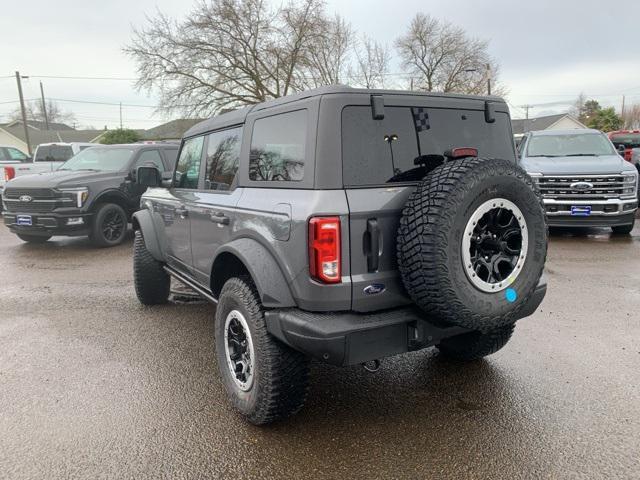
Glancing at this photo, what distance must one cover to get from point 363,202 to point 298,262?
0.45m

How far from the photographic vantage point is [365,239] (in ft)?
7.96

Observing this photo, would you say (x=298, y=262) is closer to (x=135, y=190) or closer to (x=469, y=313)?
(x=469, y=313)

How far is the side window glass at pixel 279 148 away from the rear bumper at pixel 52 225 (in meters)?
6.36

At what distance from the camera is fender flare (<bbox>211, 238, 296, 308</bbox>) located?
8.28 ft

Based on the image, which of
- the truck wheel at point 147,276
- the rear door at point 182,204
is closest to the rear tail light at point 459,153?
the rear door at point 182,204

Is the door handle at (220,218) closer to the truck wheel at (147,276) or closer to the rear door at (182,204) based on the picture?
the rear door at (182,204)

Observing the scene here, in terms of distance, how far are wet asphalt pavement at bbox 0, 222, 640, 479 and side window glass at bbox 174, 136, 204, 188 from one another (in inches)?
54.9

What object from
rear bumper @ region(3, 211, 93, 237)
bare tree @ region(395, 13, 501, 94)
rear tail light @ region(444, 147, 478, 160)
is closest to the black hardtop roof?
rear tail light @ region(444, 147, 478, 160)

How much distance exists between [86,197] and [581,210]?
8421mm

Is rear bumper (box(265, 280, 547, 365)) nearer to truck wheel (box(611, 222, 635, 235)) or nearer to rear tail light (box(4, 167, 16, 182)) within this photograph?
truck wheel (box(611, 222, 635, 235))

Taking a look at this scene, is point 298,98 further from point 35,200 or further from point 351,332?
point 35,200

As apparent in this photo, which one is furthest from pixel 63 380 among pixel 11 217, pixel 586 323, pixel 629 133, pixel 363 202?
pixel 629 133

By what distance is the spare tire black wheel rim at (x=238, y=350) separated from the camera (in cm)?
283

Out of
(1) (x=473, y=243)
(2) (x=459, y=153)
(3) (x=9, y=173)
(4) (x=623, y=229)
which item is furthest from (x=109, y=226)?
(4) (x=623, y=229)
